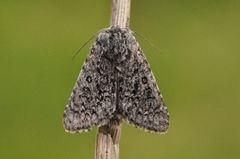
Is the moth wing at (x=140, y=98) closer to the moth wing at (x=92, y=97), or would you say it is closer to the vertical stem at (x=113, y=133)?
the moth wing at (x=92, y=97)

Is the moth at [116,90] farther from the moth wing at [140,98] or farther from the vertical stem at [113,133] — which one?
the vertical stem at [113,133]

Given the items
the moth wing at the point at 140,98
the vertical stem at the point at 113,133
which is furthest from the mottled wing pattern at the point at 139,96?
the vertical stem at the point at 113,133

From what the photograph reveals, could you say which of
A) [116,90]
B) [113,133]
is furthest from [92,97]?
[113,133]

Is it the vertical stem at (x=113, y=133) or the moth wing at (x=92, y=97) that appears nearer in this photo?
the vertical stem at (x=113, y=133)

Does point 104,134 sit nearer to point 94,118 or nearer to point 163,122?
point 94,118

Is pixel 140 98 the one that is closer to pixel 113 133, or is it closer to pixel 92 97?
pixel 92 97

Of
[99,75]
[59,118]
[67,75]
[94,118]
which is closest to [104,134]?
[94,118]

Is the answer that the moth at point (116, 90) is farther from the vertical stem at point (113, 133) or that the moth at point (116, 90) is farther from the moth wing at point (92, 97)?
the vertical stem at point (113, 133)
